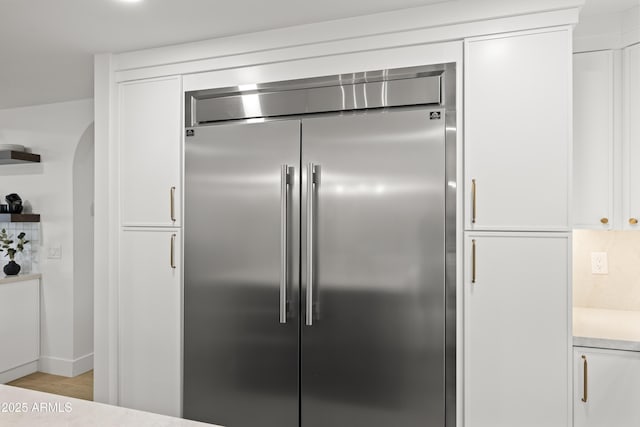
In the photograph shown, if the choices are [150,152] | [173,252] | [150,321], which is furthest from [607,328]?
[150,152]

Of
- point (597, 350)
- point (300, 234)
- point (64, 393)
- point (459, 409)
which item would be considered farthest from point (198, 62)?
point (64, 393)

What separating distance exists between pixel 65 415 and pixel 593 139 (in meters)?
2.49

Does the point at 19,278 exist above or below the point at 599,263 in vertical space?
below

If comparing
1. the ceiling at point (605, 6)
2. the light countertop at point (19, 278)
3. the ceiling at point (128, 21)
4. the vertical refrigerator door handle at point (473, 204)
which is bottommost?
the light countertop at point (19, 278)

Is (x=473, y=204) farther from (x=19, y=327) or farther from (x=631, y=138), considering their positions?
(x=19, y=327)

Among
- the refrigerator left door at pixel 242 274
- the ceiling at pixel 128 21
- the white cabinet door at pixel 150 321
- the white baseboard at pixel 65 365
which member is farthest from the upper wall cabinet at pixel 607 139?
the white baseboard at pixel 65 365

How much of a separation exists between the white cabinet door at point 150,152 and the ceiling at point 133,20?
11.6 inches

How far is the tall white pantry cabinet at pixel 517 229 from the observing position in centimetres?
198

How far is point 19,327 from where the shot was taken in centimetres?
395

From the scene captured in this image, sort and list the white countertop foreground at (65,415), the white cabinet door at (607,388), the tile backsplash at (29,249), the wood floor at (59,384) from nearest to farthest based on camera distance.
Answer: the white countertop foreground at (65,415)
the white cabinet door at (607,388)
the wood floor at (59,384)
the tile backsplash at (29,249)

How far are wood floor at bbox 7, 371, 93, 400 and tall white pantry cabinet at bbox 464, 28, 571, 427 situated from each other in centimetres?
312

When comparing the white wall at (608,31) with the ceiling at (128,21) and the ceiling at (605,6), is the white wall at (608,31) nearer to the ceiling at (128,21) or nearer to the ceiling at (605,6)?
the ceiling at (605,6)

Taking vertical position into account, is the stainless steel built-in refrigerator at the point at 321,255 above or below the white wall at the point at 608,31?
below

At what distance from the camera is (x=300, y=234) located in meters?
2.36
